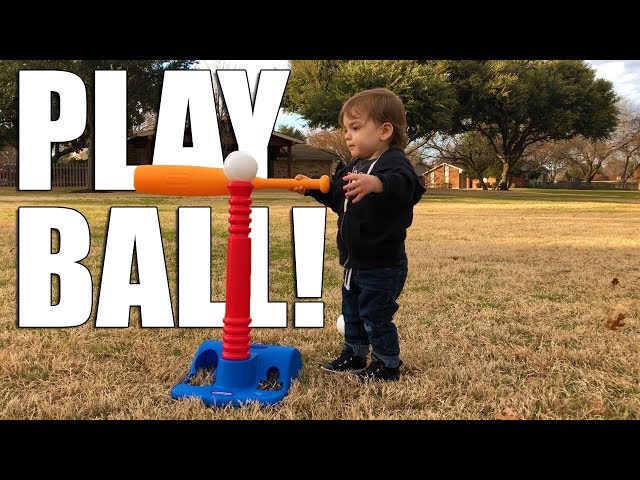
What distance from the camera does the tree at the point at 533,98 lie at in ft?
107

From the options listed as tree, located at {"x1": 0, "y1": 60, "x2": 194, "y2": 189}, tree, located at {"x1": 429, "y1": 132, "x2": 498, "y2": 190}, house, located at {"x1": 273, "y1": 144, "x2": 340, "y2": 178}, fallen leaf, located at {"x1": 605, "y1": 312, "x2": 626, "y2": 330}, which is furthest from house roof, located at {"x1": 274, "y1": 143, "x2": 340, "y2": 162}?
fallen leaf, located at {"x1": 605, "y1": 312, "x2": 626, "y2": 330}

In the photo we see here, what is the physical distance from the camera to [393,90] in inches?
1099

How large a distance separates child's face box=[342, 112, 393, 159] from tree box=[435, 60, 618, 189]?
30.3 m

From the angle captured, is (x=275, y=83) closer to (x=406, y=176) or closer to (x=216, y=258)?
(x=216, y=258)

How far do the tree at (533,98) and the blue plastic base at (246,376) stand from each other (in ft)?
101

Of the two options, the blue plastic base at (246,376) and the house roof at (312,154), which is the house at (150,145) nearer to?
the house roof at (312,154)

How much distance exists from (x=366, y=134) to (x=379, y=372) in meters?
1.07

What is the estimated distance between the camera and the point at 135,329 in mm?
3348

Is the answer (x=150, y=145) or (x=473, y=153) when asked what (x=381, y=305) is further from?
(x=473, y=153)

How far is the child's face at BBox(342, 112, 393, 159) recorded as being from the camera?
257 cm

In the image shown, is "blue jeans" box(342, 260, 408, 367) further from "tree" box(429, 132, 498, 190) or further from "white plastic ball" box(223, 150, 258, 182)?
"tree" box(429, 132, 498, 190)

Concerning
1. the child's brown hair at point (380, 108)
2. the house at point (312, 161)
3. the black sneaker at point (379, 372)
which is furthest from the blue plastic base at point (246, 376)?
the house at point (312, 161)

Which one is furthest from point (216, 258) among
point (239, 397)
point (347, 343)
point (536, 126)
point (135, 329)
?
point (536, 126)

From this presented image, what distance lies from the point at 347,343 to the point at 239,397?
0.71 metres
